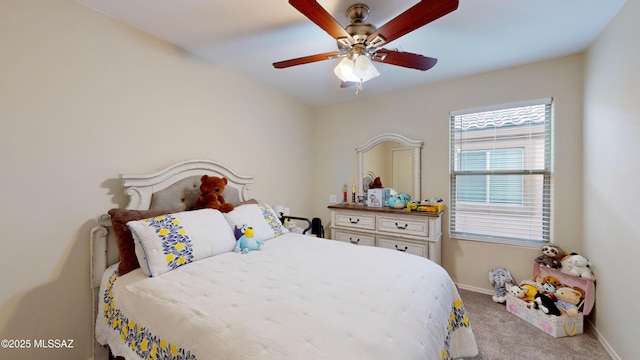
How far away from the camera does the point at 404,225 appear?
275cm

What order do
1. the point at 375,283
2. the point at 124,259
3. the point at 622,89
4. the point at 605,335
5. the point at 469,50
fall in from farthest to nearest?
the point at 469,50 → the point at 605,335 → the point at 622,89 → the point at 124,259 → the point at 375,283

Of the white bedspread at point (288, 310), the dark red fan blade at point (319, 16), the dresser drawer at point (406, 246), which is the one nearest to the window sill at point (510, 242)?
the dresser drawer at point (406, 246)

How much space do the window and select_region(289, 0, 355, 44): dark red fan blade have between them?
78.9 inches

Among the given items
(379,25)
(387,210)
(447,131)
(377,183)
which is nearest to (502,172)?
(447,131)

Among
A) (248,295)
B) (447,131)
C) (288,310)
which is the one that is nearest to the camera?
(288,310)

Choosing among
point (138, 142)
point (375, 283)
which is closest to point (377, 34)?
point (375, 283)

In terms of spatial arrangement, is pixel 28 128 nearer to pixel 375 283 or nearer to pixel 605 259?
pixel 375 283

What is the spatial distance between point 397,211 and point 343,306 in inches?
73.4

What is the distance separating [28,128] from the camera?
4.86 feet

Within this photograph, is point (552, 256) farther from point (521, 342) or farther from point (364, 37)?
point (364, 37)

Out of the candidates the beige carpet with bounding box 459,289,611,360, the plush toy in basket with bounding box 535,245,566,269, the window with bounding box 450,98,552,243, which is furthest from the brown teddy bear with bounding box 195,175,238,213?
the plush toy in basket with bounding box 535,245,566,269

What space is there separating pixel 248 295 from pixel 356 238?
204 centimetres

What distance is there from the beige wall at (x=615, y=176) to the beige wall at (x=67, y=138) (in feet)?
10.8

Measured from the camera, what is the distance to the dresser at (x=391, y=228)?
261 cm
